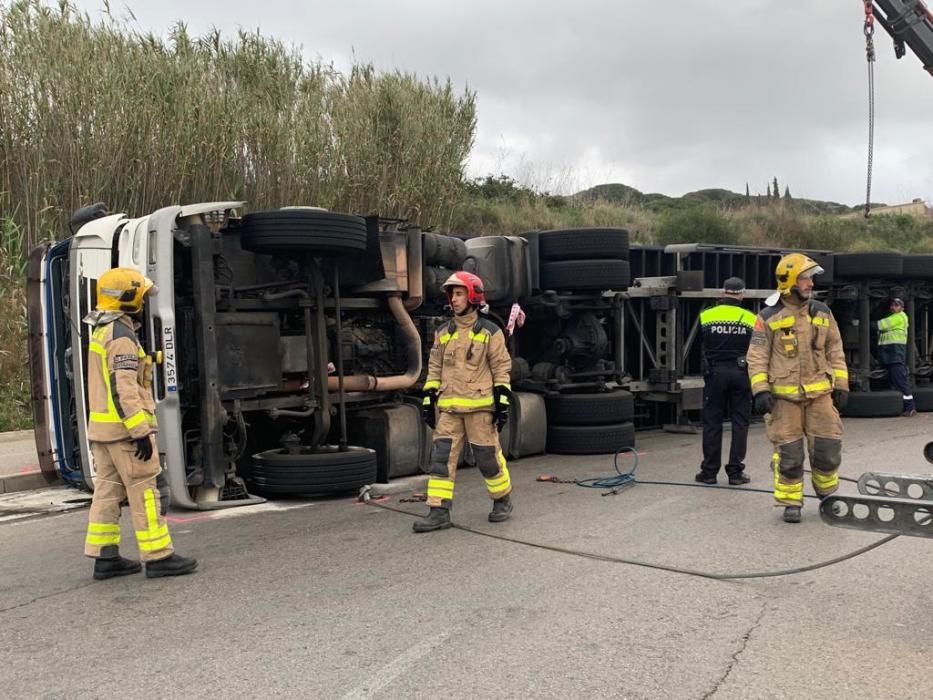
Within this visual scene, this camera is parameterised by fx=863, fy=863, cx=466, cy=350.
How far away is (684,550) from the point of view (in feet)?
17.7

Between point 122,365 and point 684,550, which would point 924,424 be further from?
point 122,365

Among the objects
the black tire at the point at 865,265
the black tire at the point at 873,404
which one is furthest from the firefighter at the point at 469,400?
the black tire at the point at 865,265

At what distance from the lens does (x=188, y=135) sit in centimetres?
1389

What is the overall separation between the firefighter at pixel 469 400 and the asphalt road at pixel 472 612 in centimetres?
36

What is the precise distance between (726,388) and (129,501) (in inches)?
203

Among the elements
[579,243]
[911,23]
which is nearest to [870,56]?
[911,23]

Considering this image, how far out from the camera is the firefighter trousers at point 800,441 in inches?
242

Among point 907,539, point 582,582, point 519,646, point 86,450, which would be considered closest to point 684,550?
point 582,582

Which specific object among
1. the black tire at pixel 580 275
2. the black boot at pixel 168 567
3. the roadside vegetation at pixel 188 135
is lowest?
the black boot at pixel 168 567

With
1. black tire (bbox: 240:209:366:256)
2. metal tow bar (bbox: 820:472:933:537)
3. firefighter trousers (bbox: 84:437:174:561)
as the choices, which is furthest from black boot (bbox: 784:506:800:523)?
firefighter trousers (bbox: 84:437:174:561)

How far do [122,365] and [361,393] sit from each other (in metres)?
3.10

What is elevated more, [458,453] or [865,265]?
[865,265]

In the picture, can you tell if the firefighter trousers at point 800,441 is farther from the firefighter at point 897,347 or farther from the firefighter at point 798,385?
the firefighter at point 897,347

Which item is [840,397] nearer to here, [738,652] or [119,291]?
[738,652]
